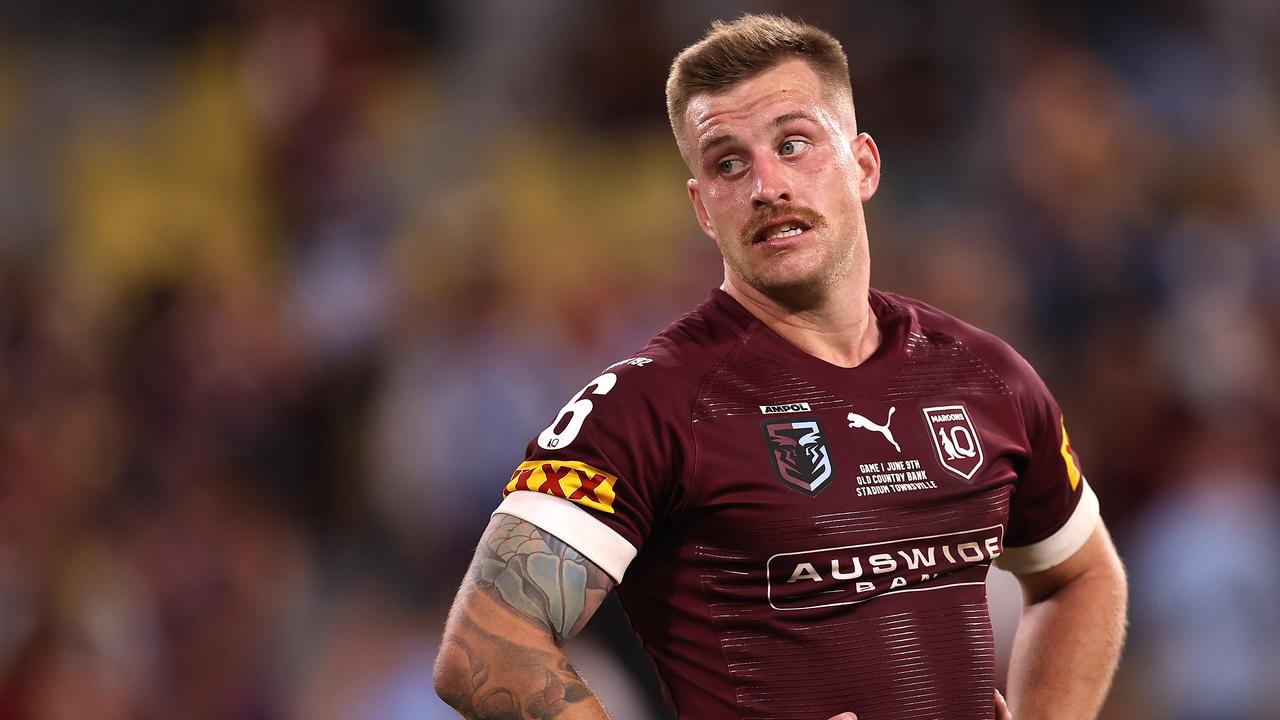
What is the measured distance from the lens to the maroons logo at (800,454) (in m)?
2.75

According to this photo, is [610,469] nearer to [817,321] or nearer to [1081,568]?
[817,321]

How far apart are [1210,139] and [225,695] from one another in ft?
18.5

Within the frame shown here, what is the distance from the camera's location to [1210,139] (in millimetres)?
8055

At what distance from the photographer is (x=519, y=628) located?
8.43 feet

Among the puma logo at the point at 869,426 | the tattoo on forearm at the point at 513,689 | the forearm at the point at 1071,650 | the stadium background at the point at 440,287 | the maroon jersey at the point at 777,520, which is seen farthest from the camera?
the stadium background at the point at 440,287

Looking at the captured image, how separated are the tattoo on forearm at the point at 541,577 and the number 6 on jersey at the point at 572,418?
15 cm

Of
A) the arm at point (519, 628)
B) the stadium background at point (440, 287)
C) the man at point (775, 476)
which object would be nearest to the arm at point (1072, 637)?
the man at point (775, 476)

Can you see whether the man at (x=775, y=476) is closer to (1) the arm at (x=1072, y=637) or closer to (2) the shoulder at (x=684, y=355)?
(2) the shoulder at (x=684, y=355)

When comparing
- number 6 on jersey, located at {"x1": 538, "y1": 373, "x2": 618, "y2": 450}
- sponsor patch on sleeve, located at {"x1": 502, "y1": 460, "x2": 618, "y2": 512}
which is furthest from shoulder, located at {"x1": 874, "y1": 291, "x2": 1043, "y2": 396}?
sponsor patch on sleeve, located at {"x1": 502, "y1": 460, "x2": 618, "y2": 512}

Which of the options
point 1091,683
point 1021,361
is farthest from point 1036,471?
point 1091,683

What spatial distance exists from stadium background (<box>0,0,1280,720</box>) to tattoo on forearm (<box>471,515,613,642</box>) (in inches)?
106

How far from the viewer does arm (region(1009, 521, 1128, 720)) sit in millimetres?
3357

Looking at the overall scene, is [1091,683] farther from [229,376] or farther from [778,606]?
[229,376]

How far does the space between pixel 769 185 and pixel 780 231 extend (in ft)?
0.34
